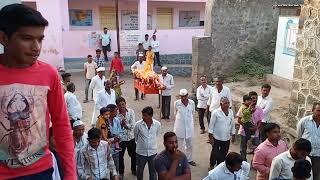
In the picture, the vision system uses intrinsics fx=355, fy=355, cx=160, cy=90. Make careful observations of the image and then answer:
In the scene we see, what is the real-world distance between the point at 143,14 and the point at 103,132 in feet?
41.0

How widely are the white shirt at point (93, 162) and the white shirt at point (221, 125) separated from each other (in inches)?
94.2

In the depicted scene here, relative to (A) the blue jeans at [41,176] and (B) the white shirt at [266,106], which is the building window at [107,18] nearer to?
(B) the white shirt at [266,106]

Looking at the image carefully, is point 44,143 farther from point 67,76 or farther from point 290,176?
point 67,76

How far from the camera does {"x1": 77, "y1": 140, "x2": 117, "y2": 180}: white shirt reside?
15.6 feet

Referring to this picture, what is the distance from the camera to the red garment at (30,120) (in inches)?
63.1

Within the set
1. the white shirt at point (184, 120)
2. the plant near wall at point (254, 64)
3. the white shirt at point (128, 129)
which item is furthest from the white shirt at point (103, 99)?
the plant near wall at point (254, 64)

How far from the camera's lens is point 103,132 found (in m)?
5.68

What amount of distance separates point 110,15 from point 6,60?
1692 cm

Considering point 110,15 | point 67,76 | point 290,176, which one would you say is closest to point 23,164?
point 290,176

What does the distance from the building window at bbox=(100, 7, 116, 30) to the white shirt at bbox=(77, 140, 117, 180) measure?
1382 cm

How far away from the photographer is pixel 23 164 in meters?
1.66

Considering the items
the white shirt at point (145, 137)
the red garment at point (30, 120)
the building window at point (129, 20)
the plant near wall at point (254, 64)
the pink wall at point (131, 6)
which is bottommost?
the white shirt at point (145, 137)

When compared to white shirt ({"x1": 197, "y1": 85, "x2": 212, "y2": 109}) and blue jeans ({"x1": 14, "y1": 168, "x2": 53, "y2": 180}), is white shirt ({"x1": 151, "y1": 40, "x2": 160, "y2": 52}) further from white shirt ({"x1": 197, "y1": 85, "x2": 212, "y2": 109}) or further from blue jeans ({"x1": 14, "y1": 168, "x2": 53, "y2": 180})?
blue jeans ({"x1": 14, "y1": 168, "x2": 53, "y2": 180})

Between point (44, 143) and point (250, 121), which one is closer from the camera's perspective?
point (44, 143)
